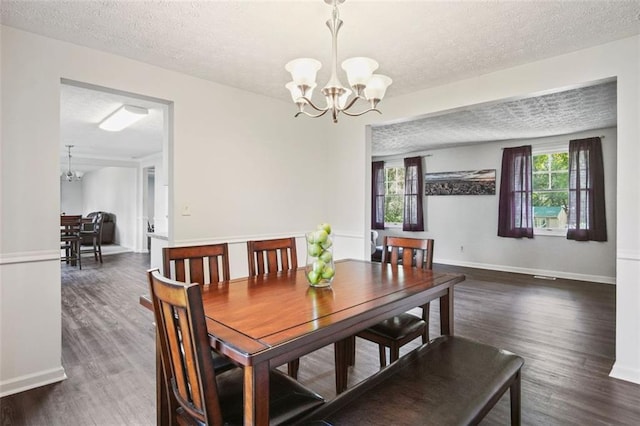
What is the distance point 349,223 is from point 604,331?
2786mm

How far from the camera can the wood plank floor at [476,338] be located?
6.56ft

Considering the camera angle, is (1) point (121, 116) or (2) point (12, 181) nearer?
(2) point (12, 181)

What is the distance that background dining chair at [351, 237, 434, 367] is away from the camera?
2.05 metres

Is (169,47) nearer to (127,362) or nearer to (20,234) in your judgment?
(20,234)

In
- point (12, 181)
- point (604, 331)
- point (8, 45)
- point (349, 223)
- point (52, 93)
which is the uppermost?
point (8, 45)

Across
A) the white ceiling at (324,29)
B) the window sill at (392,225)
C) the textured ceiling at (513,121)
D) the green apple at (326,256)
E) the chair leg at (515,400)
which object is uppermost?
the textured ceiling at (513,121)

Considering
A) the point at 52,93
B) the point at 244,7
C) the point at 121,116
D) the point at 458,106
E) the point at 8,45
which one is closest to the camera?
the point at 244,7

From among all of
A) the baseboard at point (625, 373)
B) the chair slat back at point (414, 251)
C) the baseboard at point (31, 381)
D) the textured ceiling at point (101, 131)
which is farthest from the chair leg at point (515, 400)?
the textured ceiling at point (101, 131)

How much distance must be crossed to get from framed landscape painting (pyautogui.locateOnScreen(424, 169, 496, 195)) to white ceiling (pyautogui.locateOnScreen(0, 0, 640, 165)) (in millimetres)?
3968

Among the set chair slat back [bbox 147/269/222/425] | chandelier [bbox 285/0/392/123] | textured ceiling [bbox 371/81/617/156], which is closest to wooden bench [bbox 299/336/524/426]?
chair slat back [bbox 147/269/222/425]

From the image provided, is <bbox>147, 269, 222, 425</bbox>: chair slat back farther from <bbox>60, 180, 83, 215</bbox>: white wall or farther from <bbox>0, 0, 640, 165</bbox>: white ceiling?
<bbox>60, 180, 83, 215</bbox>: white wall

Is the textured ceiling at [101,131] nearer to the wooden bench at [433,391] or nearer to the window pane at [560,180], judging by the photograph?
the wooden bench at [433,391]

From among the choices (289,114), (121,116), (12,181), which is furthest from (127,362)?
(121,116)

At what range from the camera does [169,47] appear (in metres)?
2.56
